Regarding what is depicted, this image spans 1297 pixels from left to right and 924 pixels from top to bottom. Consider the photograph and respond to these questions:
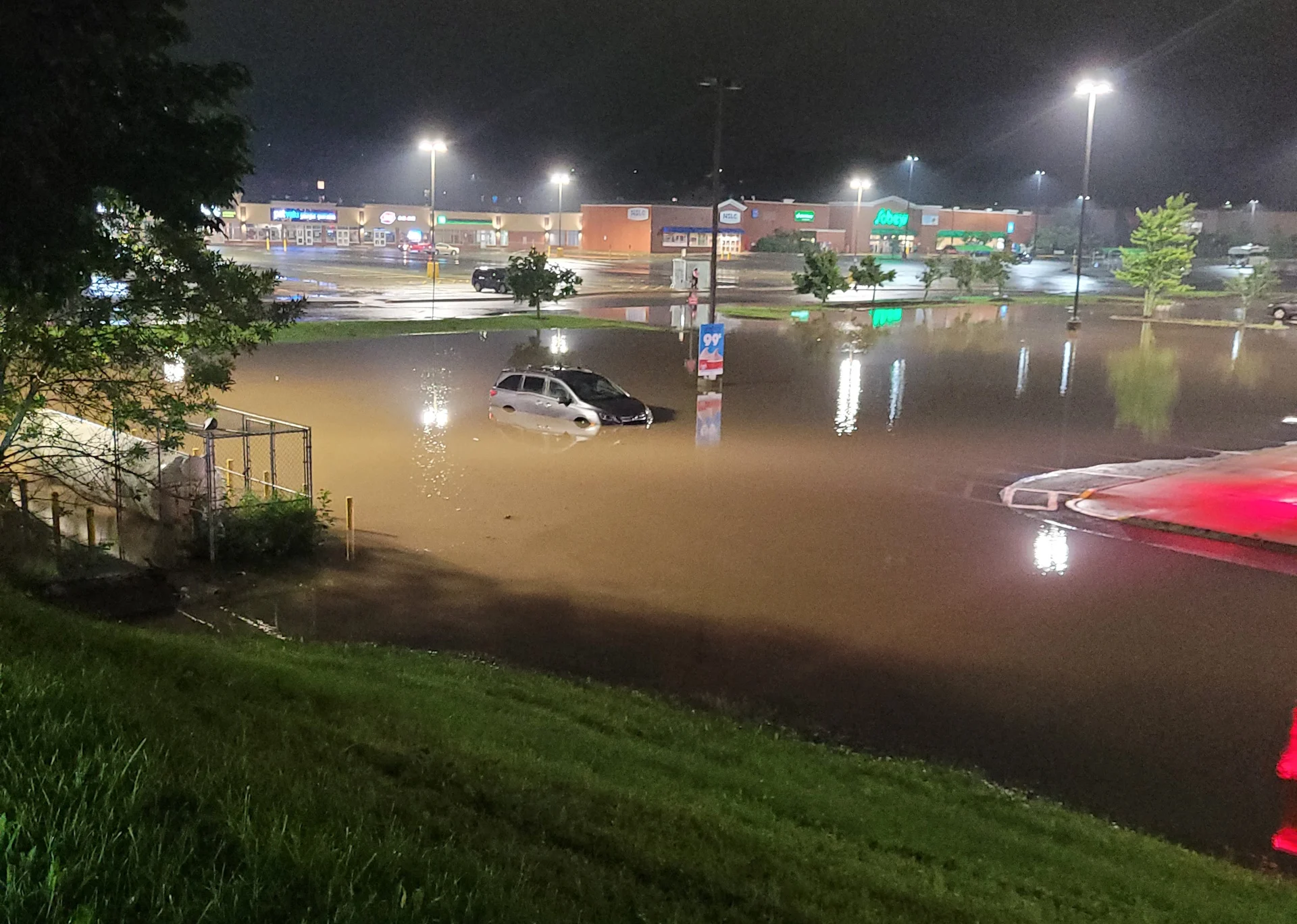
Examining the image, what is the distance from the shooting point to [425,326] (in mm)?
42125

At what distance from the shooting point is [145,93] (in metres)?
9.04

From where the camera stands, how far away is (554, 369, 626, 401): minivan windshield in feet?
77.8

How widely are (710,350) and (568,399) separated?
665 centimetres

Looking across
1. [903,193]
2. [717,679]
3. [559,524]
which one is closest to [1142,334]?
[559,524]

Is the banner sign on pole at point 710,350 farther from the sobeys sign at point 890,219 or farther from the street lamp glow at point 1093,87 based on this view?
the sobeys sign at point 890,219

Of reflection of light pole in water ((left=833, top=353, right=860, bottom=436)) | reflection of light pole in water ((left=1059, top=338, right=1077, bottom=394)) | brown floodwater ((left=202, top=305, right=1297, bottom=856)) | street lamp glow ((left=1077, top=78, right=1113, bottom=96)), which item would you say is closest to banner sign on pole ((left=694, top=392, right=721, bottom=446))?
brown floodwater ((left=202, top=305, right=1297, bottom=856))

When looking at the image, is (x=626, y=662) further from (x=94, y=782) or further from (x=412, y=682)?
(x=94, y=782)

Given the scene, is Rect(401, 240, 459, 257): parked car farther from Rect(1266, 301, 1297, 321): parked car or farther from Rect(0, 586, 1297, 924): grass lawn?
Rect(0, 586, 1297, 924): grass lawn

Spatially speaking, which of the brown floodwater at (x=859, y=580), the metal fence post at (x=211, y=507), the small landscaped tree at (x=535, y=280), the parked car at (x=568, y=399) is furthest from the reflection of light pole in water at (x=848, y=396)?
the small landscaped tree at (x=535, y=280)

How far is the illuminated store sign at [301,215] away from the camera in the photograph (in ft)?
399

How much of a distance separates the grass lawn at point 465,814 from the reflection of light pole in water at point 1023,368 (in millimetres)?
22671

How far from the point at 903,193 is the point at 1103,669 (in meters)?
124

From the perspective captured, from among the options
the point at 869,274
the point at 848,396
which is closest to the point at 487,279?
the point at 869,274

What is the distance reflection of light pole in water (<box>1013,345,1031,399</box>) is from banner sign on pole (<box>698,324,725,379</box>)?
798cm
